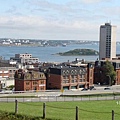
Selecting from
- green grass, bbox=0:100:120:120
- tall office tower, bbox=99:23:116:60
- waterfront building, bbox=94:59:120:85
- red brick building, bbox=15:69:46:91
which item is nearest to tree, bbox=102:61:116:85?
waterfront building, bbox=94:59:120:85

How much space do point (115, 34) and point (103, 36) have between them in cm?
804

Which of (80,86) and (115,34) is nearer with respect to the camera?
(80,86)

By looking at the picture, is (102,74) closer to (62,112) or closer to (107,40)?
(62,112)

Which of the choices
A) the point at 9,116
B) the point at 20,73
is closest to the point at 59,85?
the point at 20,73

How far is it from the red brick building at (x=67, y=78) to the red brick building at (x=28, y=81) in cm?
370

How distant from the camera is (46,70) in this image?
71.2 metres

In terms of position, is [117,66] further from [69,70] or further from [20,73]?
[20,73]

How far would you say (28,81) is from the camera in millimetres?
63375

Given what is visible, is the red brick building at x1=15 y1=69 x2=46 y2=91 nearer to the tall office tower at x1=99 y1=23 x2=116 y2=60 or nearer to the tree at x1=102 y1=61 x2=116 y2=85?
the tree at x1=102 y1=61 x2=116 y2=85

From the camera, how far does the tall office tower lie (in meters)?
162

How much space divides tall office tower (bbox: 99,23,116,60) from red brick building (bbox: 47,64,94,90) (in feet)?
292

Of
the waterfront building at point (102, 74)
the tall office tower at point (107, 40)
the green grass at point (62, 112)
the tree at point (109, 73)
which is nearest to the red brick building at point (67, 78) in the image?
the tree at point (109, 73)

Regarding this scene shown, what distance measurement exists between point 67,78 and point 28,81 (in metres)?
9.01

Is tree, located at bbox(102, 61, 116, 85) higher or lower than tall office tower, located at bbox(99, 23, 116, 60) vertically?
lower
